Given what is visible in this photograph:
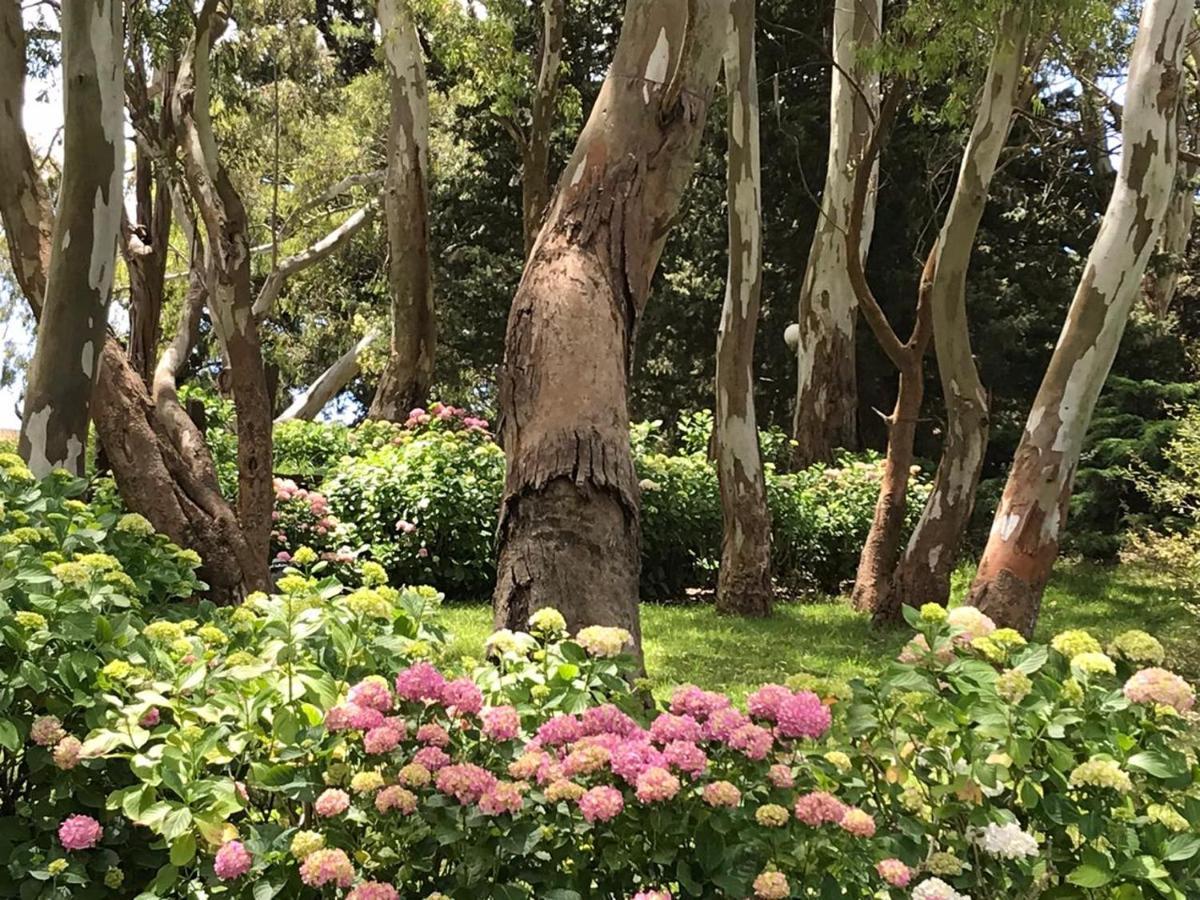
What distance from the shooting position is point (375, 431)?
10.3 metres

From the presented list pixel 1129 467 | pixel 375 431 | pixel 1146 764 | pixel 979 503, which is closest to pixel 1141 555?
pixel 1129 467

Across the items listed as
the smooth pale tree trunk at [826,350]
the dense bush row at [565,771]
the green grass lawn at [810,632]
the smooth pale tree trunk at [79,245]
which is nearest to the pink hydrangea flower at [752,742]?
the dense bush row at [565,771]

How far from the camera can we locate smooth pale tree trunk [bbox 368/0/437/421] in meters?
11.6

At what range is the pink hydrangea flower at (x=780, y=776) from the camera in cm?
167

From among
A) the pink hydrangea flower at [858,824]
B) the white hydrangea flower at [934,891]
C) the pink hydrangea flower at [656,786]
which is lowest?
the white hydrangea flower at [934,891]

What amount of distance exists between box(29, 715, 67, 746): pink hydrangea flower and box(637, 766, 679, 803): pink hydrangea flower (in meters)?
1.11

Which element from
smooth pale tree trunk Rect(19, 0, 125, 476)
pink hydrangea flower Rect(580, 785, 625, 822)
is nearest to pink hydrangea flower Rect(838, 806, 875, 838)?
pink hydrangea flower Rect(580, 785, 625, 822)

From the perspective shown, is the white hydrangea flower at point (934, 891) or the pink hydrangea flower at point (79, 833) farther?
the pink hydrangea flower at point (79, 833)

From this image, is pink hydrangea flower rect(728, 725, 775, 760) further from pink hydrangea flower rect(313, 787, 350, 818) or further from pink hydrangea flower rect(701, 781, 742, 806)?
pink hydrangea flower rect(313, 787, 350, 818)

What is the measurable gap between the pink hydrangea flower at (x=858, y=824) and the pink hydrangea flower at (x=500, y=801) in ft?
1.65

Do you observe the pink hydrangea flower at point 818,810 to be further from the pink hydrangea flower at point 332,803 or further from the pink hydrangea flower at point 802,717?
the pink hydrangea flower at point 332,803

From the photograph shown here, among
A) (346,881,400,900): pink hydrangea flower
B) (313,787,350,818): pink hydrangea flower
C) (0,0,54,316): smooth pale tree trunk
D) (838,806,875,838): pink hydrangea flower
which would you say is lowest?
(346,881,400,900): pink hydrangea flower

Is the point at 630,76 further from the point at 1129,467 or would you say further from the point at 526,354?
the point at 1129,467

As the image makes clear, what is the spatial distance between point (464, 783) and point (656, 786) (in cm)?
30
